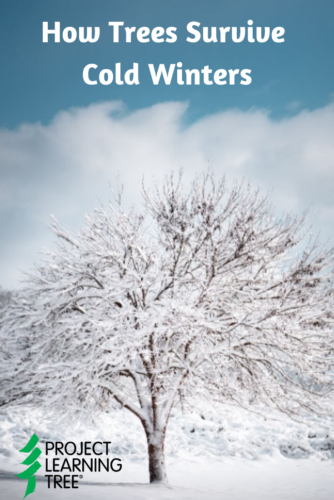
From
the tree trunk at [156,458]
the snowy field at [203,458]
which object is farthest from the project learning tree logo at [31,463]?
the tree trunk at [156,458]

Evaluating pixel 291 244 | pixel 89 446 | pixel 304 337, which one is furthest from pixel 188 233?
pixel 89 446

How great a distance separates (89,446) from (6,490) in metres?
5.42

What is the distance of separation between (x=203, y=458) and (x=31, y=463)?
4693 mm

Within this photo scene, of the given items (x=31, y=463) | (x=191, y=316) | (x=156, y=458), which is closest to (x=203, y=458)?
(x=156, y=458)

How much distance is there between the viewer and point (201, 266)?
723 centimetres

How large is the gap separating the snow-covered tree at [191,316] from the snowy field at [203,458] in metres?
1.23

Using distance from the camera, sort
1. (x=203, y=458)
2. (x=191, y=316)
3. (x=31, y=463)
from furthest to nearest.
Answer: (x=203, y=458), (x=31, y=463), (x=191, y=316)

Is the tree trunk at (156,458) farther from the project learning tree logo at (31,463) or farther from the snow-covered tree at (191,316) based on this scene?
the project learning tree logo at (31,463)

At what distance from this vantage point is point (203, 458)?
10.1 metres

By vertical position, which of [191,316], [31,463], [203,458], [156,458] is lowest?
[203,458]

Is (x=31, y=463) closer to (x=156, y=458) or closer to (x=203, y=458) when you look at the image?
(x=156, y=458)

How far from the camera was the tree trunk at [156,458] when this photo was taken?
693cm

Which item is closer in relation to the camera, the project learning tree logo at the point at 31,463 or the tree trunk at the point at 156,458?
the project learning tree logo at the point at 31,463

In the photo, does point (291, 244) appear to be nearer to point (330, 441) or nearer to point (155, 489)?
point (155, 489)
